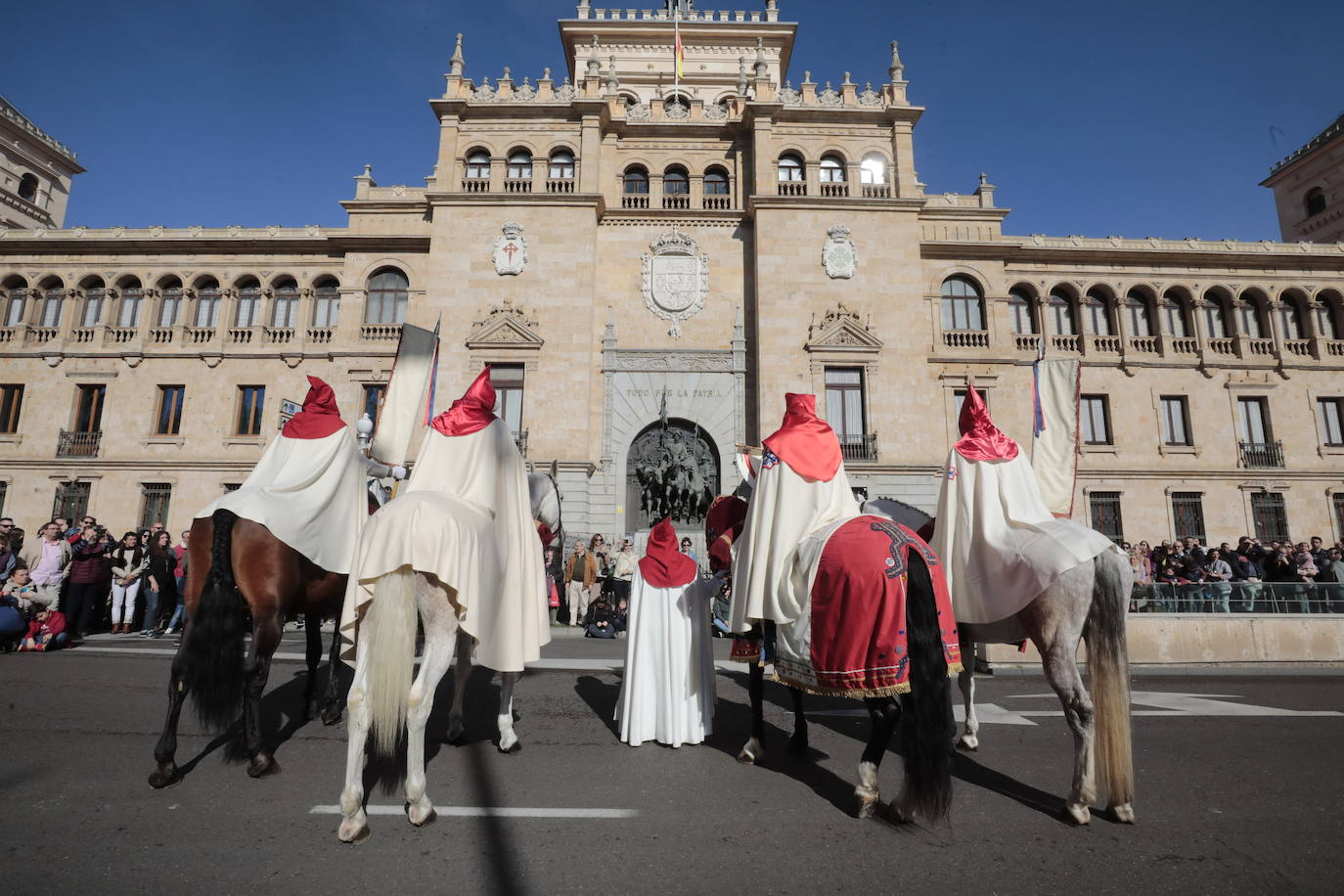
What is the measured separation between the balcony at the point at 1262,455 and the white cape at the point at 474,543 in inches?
1058

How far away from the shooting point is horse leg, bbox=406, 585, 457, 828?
364 cm

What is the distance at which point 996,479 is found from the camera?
16.6 feet

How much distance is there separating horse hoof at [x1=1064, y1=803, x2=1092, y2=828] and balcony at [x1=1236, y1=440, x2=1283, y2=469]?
25.3 meters

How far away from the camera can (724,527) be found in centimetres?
589

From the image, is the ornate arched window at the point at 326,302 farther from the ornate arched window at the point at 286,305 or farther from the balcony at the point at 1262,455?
the balcony at the point at 1262,455

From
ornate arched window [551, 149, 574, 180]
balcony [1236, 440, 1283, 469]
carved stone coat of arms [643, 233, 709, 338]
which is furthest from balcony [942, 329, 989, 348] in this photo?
ornate arched window [551, 149, 574, 180]

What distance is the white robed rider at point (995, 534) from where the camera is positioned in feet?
14.5

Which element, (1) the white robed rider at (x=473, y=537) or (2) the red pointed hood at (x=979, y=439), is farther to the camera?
(2) the red pointed hood at (x=979, y=439)

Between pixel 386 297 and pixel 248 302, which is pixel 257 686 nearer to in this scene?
pixel 386 297

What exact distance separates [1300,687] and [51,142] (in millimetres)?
49135

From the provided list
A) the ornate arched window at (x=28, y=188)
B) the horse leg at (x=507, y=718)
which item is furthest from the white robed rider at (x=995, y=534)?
the ornate arched window at (x=28, y=188)

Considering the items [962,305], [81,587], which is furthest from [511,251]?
[962,305]

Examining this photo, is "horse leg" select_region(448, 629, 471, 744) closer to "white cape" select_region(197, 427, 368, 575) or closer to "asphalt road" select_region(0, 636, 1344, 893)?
"asphalt road" select_region(0, 636, 1344, 893)

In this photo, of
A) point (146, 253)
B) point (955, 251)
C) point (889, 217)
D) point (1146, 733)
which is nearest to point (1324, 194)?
point (955, 251)
